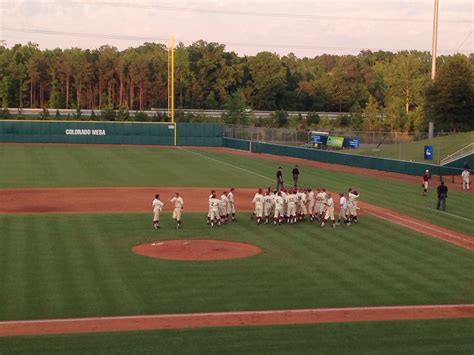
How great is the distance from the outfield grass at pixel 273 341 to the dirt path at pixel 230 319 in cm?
38

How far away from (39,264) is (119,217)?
8.91 meters

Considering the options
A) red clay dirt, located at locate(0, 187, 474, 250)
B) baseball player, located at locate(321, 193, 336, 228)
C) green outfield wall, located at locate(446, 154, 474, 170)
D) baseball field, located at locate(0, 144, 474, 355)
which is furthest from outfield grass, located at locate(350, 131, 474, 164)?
baseball player, located at locate(321, 193, 336, 228)

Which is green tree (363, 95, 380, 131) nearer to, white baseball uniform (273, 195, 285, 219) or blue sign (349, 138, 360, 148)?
blue sign (349, 138, 360, 148)

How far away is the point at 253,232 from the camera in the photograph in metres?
25.9

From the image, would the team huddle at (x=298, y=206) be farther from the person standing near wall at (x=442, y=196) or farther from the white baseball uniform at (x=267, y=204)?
the person standing near wall at (x=442, y=196)

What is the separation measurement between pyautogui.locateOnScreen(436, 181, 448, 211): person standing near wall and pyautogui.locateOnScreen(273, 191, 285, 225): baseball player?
8.50 m

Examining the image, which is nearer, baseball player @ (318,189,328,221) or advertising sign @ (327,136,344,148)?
baseball player @ (318,189,328,221)

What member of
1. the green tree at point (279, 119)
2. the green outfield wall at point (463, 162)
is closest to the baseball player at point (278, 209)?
the green outfield wall at point (463, 162)

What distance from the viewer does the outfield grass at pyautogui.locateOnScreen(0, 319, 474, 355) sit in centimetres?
1311

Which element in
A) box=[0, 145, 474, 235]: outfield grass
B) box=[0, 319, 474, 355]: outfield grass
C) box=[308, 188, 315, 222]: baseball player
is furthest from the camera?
box=[0, 145, 474, 235]: outfield grass

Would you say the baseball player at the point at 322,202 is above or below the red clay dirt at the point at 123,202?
above

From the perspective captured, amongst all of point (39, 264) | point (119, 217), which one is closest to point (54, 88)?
point (119, 217)

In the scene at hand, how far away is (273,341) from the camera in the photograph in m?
13.7

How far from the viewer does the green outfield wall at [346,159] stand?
45.2 metres
